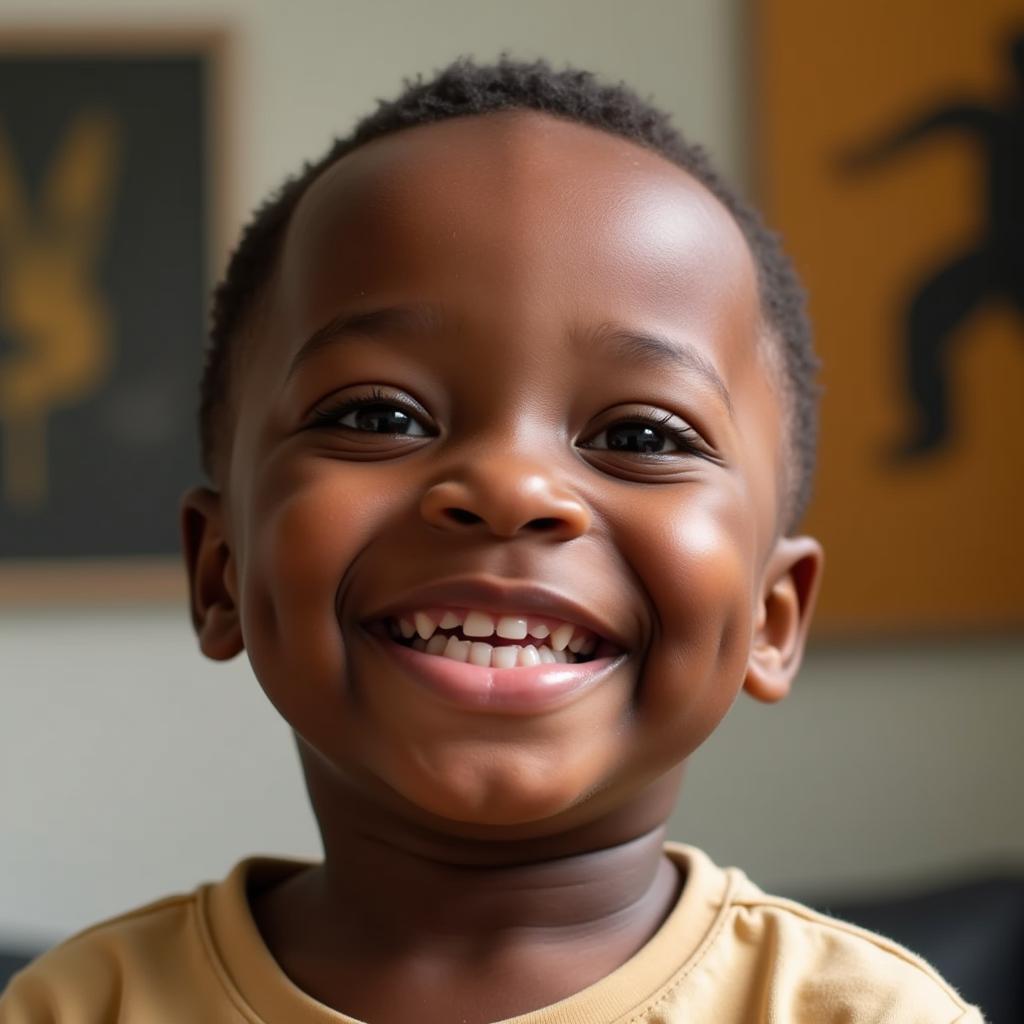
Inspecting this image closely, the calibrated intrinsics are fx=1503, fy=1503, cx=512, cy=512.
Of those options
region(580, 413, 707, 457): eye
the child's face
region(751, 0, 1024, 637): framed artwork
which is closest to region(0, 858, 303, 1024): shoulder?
the child's face

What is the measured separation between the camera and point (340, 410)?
2.39 feet

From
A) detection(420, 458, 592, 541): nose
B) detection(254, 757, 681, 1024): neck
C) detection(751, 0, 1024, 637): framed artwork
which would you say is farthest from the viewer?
detection(751, 0, 1024, 637): framed artwork

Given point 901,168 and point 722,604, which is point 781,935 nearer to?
point 722,604

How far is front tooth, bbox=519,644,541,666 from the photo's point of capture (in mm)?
670

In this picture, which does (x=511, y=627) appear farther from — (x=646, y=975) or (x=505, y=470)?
(x=646, y=975)

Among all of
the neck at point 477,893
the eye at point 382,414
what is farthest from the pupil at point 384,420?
the neck at point 477,893

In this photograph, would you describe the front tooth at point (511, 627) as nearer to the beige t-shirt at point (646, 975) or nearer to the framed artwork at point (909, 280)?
the beige t-shirt at point (646, 975)

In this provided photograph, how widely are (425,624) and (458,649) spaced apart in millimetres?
19

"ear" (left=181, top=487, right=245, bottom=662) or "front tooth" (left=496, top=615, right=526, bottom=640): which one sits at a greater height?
"front tooth" (left=496, top=615, right=526, bottom=640)

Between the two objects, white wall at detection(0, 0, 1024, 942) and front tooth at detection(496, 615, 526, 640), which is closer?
front tooth at detection(496, 615, 526, 640)

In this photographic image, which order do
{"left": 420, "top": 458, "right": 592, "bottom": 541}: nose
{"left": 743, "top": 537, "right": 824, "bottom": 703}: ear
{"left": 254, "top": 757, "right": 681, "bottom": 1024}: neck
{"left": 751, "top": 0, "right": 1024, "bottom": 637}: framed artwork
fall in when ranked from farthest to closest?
{"left": 751, "top": 0, "right": 1024, "bottom": 637}: framed artwork → {"left": 743, "top": 537, "right": 824, "bottom": 703}: ear → {"left": 254, "top": 757, "right": 681, "bottom": 1024}: neck → {"left": 420, "top": 458, "right": 592, "bottom": 541}: nose

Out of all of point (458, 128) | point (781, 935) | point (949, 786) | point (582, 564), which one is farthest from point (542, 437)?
point (949, 786)

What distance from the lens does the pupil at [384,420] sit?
708mm

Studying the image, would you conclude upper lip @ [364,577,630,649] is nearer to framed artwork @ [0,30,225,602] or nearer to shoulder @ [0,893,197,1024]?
shoulder @ [0,893,197,1024]
